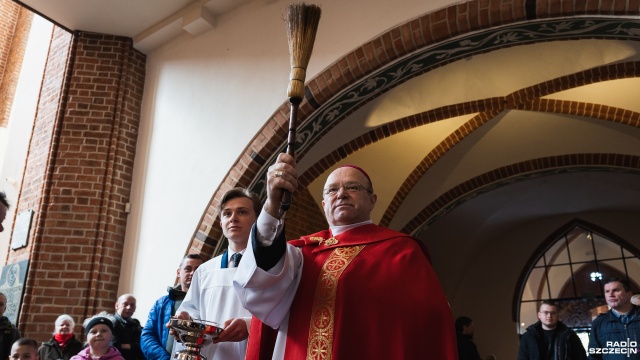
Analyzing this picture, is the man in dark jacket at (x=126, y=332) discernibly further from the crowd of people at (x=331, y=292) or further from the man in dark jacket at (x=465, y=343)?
the man in dark jacket at (x=465, y=343)

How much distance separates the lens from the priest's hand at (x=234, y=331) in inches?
95.1

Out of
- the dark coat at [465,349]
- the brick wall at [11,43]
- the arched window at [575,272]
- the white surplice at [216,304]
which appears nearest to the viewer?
the white surplice at [216,304]

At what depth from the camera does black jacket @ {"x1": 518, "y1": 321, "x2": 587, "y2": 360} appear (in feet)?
17.6

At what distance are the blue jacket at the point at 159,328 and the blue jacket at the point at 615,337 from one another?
11.7ft

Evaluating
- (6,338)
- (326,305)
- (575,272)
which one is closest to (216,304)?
(326,305)

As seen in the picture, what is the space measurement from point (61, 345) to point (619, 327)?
4.62 meters

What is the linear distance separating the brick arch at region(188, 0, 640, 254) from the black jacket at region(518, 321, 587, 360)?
8.54 feet

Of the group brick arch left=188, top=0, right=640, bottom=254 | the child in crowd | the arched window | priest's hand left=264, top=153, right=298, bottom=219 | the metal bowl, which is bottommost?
the child in crowd

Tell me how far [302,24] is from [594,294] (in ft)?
40.3

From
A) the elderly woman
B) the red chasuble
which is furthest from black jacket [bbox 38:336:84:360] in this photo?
the red chasuble

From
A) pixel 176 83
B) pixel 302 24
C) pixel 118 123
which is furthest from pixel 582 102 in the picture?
pixel 302 24

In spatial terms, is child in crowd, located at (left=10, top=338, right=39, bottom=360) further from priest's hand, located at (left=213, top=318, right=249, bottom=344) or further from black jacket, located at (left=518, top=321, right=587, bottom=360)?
black jacket, located at (left=518, top=321, right=587, bottom=360)

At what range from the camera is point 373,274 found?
7.52ft

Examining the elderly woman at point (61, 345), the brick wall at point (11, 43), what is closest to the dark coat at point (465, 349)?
the elderly woman at point (61, 345)
